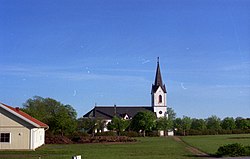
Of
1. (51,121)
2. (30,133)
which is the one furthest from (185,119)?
(30,133)

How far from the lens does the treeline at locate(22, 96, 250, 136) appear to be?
66.1 m

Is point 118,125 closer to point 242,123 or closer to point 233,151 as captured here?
point 242,123

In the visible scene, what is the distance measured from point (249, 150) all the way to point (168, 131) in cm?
8504

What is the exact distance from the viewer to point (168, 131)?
111 meters

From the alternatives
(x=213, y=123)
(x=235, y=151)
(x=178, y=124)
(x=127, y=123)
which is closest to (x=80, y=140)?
(x=235, y=151)

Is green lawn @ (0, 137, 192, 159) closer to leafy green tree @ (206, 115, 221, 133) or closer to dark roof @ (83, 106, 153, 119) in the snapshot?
leafy green tree @ (206, 115, 221, 133)

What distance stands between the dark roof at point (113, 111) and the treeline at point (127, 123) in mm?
11345

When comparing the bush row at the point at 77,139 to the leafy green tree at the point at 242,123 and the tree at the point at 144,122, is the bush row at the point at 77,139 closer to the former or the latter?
the tree at the point at 144,122

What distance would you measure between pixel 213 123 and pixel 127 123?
97.9ft

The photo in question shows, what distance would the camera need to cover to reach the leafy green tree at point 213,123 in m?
115

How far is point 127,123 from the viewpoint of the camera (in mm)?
107188

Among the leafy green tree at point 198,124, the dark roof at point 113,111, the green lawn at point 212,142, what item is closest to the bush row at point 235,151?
the green lawn at point 212,142

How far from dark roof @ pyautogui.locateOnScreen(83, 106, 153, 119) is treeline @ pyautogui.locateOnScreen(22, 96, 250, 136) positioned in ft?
37.2

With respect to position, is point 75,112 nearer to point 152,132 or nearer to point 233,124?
point 152,132
